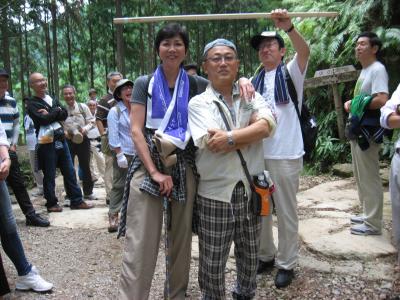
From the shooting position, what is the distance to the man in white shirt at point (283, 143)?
11.0 feet

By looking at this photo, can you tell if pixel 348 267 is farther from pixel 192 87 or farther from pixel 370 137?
pixel 192 87

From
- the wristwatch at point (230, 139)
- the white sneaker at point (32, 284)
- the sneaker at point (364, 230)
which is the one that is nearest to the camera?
the wristwatch at point (230, 139)

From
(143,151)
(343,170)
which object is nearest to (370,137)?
(143,151)

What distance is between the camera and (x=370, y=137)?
4.11 meters

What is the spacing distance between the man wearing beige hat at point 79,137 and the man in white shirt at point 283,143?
4490 mm

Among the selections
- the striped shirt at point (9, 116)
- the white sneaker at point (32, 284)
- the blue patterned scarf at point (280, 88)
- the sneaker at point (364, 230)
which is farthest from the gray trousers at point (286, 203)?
the striped shirt at point (9, 116)

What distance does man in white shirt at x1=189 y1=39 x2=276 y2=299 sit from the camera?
2.60 meters

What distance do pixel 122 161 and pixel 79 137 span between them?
236 centimetres

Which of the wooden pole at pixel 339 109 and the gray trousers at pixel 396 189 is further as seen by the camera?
the wooden pole at pixel 339 109

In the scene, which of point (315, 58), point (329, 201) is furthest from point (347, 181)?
point (315, 58)

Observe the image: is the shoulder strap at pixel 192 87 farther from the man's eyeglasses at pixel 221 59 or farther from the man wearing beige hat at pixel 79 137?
the man wearing beige hat at pixel 79 137

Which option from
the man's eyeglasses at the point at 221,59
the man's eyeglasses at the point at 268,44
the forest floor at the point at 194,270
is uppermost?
the man's eyeglasses at the point at 268,44

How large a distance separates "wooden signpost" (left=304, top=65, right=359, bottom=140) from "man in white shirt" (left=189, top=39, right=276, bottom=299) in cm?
494

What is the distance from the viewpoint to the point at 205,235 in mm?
2703
